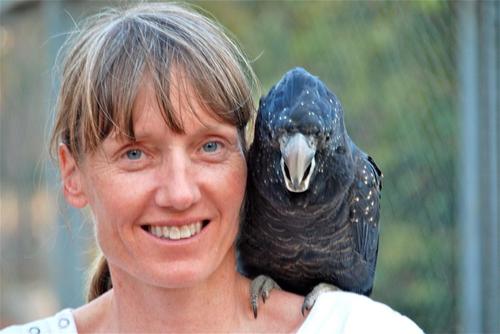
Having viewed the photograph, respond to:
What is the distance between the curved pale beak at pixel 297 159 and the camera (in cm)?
234

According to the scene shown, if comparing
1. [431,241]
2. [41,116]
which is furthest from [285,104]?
[41,116]

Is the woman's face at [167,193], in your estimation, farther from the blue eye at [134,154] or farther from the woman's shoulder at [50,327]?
the woman's shoulder at [50,327]

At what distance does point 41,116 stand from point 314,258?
11.1 feet

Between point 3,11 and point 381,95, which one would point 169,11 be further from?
point 3,11

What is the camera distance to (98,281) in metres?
Result: 2.78

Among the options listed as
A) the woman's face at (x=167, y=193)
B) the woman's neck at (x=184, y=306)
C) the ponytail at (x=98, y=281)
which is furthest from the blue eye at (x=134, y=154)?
the ponytail at (x=98, y=281)

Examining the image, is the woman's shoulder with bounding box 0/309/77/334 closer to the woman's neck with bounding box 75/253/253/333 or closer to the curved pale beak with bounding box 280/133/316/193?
the woman's neck with bounding box 75/253/253/333

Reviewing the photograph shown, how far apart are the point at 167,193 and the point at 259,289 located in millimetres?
597

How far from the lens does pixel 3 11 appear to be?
6113 mm

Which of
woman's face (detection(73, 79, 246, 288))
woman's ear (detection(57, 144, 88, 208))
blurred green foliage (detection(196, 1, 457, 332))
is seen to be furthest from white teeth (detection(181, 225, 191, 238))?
blurred green foliage (detection(196, 1, 457, 332))

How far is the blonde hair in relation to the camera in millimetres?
2125

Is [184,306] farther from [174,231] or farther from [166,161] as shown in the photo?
[166,161]

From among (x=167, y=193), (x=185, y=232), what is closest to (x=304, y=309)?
(x=185, y=232)

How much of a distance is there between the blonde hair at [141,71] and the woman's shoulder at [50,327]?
0.53 m
